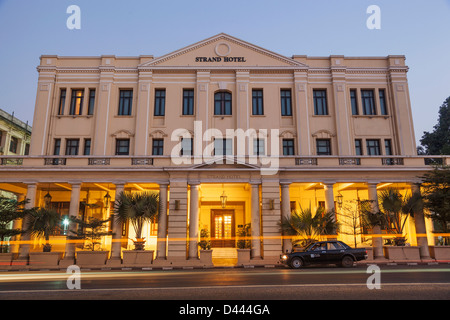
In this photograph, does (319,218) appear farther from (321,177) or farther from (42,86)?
(42,86)

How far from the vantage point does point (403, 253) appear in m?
19.8

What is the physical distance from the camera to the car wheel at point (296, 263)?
17062mm

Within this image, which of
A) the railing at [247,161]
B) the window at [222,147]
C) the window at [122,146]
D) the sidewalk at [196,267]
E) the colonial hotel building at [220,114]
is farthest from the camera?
the window at [122,146]

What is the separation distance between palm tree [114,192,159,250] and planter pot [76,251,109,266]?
83.7 inches

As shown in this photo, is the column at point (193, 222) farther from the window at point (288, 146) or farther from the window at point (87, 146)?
the window at point (87, 146)

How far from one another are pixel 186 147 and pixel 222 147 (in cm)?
288

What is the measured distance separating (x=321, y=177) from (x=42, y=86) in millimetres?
23453

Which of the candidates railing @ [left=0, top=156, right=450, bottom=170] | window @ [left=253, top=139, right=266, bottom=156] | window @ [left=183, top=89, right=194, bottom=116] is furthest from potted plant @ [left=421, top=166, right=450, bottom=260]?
window @ [left=183, top=89, right=194, bottom=116]

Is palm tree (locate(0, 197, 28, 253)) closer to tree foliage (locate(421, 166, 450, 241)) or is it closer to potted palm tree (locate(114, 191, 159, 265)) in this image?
potted palm tree (locate(114, 191, 159, 265))

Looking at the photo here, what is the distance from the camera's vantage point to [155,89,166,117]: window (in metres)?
26.7

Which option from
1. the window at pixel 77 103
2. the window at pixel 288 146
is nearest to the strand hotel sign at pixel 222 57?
the window at pixel 288 146

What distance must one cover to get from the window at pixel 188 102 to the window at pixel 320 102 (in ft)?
34.1

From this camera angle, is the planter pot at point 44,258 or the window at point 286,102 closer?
the planter pot at point 44,258
